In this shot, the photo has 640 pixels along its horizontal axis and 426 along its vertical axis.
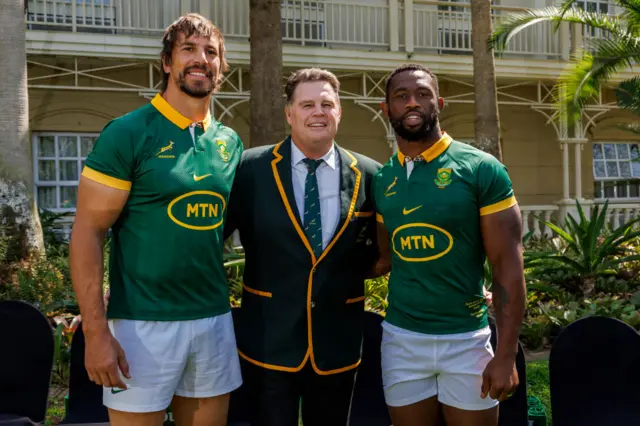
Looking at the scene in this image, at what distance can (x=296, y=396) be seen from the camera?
3088 mm

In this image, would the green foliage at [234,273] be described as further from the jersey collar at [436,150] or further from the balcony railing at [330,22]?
the balcony railing at [330,22]

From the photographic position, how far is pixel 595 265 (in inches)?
305

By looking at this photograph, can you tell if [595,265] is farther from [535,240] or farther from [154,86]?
[154,86]

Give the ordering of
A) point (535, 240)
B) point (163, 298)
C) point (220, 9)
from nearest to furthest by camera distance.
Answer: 1. point (163, 298)
2. point (535, 240)
3. point (220, 9)

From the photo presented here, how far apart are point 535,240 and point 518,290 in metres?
8.60

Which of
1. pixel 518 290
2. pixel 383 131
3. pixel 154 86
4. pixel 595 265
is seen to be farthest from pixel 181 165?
pixel 383 131

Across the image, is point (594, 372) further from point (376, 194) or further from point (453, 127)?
point (453, 127)

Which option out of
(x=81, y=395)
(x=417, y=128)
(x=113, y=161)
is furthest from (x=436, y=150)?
(x=81, y=395)

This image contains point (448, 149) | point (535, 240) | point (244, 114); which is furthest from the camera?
point (244, 114)

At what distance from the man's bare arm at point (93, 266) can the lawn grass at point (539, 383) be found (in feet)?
12.0

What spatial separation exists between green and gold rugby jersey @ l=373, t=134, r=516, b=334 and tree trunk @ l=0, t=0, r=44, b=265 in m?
5.75

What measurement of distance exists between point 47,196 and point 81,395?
9053mm

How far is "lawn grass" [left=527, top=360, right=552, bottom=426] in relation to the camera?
17.5 ft

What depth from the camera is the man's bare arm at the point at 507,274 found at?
286 cm
